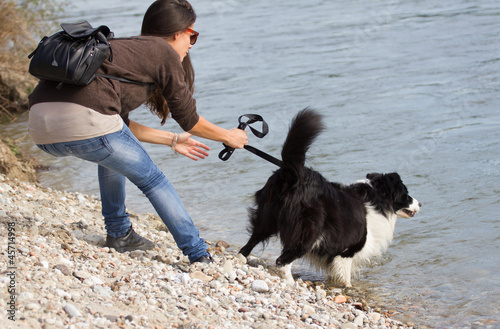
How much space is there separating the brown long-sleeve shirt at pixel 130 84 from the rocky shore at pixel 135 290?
1.02 meters

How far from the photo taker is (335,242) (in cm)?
454

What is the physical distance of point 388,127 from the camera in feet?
30.5

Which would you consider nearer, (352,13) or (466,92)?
(466,92)

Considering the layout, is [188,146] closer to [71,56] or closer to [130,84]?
[130,84]

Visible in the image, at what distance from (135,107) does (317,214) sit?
1.62 metres

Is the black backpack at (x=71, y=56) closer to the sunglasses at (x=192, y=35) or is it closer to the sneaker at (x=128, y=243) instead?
the sunglasses at (x=192, y=35)

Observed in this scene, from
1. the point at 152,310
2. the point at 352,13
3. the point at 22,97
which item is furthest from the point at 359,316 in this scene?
the point at 352,13

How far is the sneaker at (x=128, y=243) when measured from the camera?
4.40m

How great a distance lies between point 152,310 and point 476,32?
534 inches

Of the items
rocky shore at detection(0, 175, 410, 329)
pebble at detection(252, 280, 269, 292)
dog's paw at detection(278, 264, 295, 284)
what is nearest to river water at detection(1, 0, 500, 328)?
dog's paw at detection(278, 264, 295, 284)

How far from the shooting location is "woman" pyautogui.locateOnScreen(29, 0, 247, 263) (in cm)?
326

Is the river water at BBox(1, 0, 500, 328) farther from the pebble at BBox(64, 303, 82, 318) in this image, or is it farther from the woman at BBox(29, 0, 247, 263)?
the pebble at BBox(64, 303, 82, 318)

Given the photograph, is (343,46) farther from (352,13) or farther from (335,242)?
(335,242)

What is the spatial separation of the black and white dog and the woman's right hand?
0.36 m
